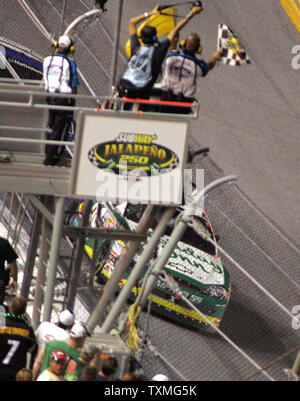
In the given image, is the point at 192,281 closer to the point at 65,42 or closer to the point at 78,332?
the point at 65,42

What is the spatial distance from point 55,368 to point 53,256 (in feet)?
6.73

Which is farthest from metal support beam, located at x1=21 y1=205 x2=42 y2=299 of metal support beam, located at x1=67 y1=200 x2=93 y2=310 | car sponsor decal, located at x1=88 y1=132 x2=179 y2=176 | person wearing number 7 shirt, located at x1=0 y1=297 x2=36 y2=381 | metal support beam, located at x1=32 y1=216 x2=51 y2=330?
person wearing number 7 shirt, located at x1=0 y1=297 x2=36 y2=381

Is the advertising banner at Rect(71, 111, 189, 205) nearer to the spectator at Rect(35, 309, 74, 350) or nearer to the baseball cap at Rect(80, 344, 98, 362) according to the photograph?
the spectator at Rect(35, 309, 74, 350)

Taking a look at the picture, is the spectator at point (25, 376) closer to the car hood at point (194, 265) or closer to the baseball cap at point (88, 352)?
the baseball cap at point (88, 352)

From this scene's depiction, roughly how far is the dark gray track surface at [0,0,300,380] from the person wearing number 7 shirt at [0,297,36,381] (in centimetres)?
365

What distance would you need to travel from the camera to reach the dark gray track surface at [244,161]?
14945mm

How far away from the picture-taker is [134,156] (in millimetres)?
11156

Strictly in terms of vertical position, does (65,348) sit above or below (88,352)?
Answer: above

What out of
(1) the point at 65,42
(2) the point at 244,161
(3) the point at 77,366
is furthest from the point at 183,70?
(2) the point at 244,161

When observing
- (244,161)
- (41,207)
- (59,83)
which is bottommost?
(244,161)

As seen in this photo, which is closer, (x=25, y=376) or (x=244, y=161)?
(x=25, y=376)

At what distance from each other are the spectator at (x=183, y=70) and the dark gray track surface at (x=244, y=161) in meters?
2.79

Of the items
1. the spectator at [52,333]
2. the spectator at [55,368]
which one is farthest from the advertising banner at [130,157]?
the spectator at [55,368]
